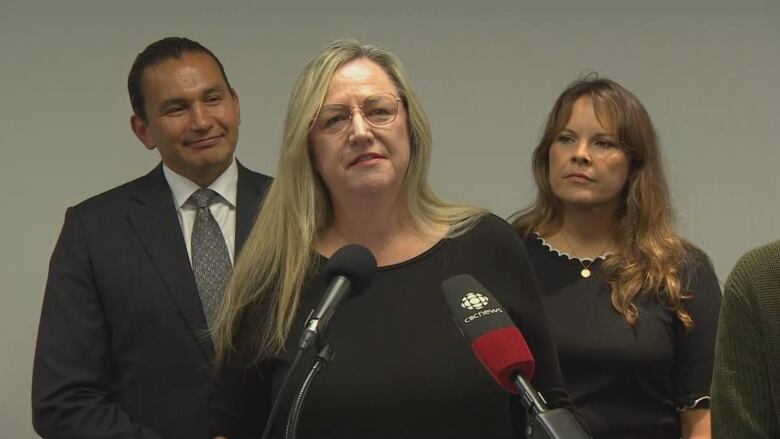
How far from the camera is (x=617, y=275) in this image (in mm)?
2570

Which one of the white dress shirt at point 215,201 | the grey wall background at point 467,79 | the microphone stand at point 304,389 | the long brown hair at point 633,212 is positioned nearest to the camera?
the microphone stand at point 304,389

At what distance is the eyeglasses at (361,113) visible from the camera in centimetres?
201

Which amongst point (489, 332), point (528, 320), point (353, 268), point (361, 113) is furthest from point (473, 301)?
point (361, 113)

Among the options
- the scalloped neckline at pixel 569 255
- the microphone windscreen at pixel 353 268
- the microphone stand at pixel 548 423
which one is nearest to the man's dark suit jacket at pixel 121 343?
the scalloped neckline at pixel 569 255

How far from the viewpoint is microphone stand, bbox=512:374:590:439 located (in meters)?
1.27

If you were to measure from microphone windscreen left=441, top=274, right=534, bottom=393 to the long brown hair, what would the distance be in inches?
39.5

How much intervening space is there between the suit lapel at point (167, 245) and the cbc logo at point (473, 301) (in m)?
1.06

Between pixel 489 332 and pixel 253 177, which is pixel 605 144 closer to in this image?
pixel 253 177

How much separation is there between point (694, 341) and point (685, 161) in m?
1.31

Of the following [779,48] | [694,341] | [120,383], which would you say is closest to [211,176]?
[120,383]

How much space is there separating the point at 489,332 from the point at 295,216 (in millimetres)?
711

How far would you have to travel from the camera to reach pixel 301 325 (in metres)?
1.98

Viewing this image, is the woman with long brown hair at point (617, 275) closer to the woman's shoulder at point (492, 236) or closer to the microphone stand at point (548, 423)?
the woman's shoulder at point (492, 236)

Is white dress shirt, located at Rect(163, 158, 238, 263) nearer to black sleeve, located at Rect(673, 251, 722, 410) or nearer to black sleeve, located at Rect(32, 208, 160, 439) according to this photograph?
black sleeve, located at Rect(32, 208, 160, 439)
